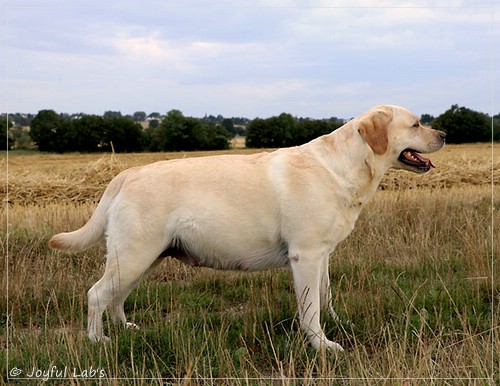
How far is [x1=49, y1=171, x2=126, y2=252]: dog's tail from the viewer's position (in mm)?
5109

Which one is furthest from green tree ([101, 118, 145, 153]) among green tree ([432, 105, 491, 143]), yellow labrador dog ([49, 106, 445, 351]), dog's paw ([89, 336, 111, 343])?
dog's paw ([89, 336, 111, 343])

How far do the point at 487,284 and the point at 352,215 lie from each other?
1.77 metres

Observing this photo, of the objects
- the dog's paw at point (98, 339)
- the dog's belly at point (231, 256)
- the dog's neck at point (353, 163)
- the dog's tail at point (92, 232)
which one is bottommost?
the dog's paw at point (98, 339)

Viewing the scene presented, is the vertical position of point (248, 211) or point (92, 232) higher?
point (248, 211)

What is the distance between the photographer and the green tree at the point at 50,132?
24.0 meters

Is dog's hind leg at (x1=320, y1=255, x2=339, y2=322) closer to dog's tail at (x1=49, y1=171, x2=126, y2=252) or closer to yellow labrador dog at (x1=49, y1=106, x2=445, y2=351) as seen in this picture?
yellow labrador dog at (x1=49, y1=106, x2=445, y2=351)

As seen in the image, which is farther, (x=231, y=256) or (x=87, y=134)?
(x=87, y=134)

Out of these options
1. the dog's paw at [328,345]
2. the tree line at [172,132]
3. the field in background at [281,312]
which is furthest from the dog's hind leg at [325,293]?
the tree line at [172,132]

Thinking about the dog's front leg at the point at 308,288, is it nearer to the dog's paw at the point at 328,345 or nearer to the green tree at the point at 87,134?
the dog's paw at the point at 328,345

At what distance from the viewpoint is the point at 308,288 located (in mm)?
4758

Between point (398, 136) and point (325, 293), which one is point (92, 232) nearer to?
point (325, 293)

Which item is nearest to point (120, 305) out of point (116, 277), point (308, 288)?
point (116, 277)

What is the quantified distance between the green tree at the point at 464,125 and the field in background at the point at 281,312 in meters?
16.0

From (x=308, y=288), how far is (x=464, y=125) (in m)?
23.5
